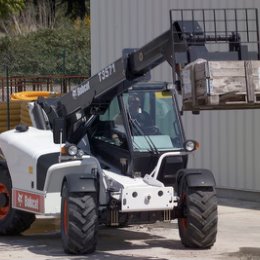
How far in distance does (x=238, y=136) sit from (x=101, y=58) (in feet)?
14.7

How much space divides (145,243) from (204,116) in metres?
5.46

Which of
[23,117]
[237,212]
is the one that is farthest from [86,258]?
[23,117]

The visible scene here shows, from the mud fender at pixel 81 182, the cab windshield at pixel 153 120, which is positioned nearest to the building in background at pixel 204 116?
the cab windshield at pixel 153 120

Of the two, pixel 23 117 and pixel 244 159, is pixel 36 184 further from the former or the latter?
pixel 23 117

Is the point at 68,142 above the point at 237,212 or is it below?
above

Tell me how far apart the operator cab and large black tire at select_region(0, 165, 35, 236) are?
165cm

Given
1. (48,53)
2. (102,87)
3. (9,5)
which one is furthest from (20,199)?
(9,5)

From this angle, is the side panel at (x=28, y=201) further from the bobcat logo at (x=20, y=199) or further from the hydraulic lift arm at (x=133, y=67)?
the hydraulic lift arm at (x=133, y=67)

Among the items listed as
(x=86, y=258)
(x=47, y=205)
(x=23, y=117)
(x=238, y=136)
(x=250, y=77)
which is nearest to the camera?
(x=250, y=77)

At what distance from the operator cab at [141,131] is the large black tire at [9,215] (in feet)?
5.40

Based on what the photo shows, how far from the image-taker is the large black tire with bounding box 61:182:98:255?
11727mm

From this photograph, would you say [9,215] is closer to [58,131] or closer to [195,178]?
[58,131]

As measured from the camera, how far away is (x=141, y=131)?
41.1 feet

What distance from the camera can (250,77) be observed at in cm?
989
